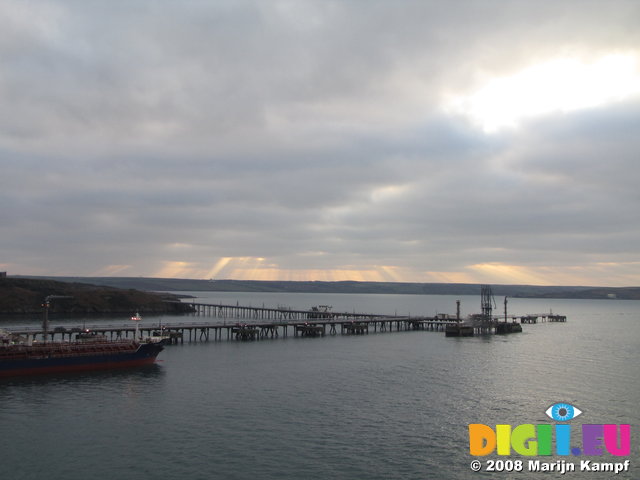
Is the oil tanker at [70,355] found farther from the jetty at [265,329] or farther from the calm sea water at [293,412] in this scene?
the jetty at [265,329]

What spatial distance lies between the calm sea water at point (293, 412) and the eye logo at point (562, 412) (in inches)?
33.4

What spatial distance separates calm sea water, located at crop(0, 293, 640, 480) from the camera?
108 ft

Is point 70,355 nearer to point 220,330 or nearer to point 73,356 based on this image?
point 73,356

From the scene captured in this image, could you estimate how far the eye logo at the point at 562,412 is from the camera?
1806 inches

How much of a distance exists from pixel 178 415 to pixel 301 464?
648 inches

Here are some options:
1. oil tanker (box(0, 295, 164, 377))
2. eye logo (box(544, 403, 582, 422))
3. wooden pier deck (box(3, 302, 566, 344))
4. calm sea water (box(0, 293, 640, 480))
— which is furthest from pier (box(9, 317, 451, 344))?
eye logo (box(544, 403, 582, 422))

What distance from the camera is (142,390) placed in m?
55.8

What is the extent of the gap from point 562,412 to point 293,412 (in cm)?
2652

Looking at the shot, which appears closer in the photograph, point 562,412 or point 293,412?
point 293,412

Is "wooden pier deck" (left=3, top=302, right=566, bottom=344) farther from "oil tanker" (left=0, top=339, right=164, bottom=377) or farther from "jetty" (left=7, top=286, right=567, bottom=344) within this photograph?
"oil tanker" (left=0, top=339, right=164, bottom=377)

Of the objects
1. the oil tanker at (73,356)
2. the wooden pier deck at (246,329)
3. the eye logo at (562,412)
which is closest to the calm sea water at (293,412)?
the eye logo at (562,412)

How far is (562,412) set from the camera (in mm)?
47781

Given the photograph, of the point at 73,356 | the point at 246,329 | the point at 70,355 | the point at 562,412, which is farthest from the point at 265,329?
the point at 562,412

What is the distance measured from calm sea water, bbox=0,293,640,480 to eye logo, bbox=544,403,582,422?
0.85m
